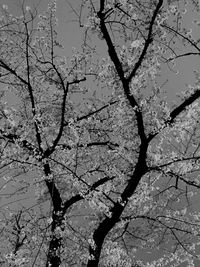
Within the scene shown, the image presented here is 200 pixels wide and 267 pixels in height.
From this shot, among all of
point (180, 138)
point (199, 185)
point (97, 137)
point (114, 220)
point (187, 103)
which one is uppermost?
point (97, 137)

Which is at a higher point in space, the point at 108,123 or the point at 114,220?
the point at 108,123

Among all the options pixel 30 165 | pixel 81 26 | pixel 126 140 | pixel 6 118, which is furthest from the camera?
pixel 126 140

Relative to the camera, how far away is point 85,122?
45.1 feet

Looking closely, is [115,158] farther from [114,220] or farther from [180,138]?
[114,220]

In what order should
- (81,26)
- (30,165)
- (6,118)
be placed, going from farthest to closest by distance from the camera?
(6,118) < (30,165) < (81,26)

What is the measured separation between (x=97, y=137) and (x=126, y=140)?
1.39 metres

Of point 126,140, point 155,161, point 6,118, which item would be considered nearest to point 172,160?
point 155,161

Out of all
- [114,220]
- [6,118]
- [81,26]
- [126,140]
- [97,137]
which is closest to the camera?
[81,26]

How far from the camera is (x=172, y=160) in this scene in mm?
9398

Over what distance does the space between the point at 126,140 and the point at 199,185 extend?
4040 mm

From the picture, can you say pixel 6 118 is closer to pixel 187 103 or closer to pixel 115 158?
pixel 115 158

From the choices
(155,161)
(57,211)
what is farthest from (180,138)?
(57,211)

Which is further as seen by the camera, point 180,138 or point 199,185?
point 180,138

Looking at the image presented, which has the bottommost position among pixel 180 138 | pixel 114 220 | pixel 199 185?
pixel 114 220
